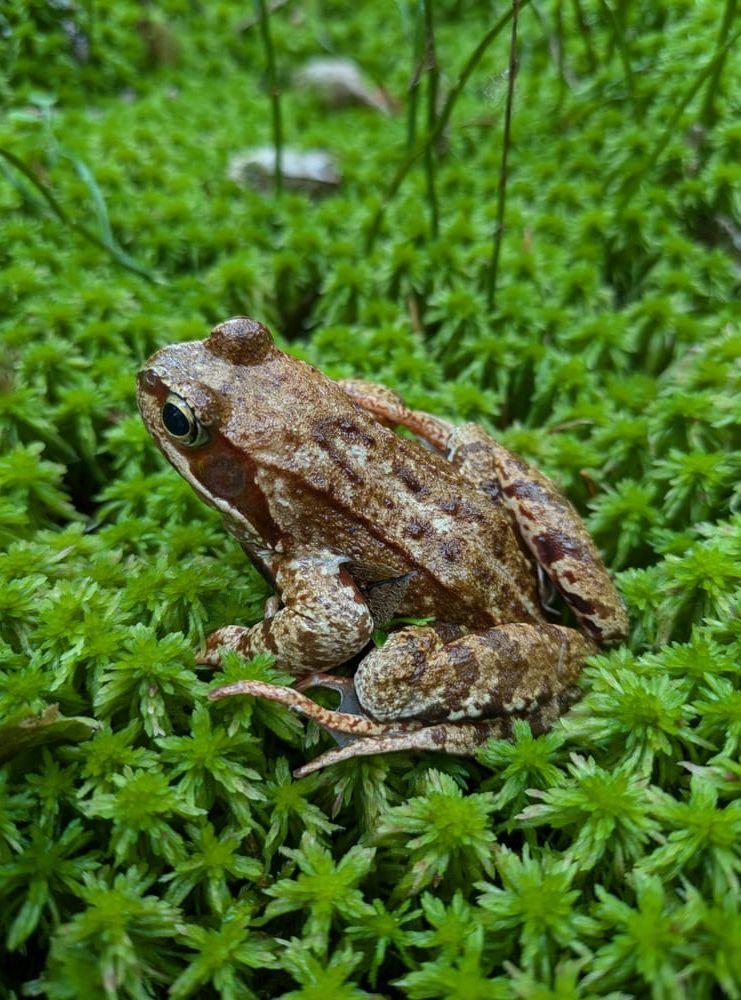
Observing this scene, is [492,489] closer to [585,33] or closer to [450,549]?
[450,549]

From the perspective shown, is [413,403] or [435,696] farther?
[413,403]

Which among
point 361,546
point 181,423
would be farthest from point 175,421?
point 361,546

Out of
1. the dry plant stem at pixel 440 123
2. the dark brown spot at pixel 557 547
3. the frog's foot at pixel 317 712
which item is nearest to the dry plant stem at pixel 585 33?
the dry plant stem at pixel 440 123

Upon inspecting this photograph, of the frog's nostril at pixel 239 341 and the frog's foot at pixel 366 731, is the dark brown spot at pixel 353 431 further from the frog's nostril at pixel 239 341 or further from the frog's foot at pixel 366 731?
the frog's foot at pixel 366 731

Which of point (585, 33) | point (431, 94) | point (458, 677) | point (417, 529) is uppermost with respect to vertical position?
point (585, 33)

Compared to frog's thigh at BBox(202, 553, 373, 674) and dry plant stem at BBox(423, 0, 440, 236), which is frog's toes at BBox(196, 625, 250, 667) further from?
dry plant stem at BBox(423, 0, 440, 236)

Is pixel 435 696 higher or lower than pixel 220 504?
lower

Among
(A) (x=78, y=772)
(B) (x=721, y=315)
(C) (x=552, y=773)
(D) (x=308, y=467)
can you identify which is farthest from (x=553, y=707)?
(B) (x=721, y=315)
